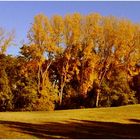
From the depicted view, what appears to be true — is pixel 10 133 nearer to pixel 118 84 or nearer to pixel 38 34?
pixel 38 34

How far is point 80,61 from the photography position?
58906 millimetres

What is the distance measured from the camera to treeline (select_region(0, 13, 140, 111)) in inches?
2181

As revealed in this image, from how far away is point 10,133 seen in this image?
66.3 ft

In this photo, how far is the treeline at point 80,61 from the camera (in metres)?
55.4

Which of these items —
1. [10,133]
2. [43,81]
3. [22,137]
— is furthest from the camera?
[43,81]

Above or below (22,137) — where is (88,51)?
above

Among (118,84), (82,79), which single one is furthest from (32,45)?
(118,84)

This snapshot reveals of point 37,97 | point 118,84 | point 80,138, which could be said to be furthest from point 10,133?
point 118,84

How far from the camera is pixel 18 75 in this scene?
179 feet

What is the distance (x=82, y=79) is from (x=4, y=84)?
39.2 ft

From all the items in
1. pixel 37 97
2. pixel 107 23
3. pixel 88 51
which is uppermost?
pixel 107 23

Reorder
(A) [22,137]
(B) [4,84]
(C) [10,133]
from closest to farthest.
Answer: (A) [22,137] → (C) [10,133] → (B) [4,84]

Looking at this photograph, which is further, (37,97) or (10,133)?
(37,97)

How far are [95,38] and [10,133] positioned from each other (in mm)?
39807
